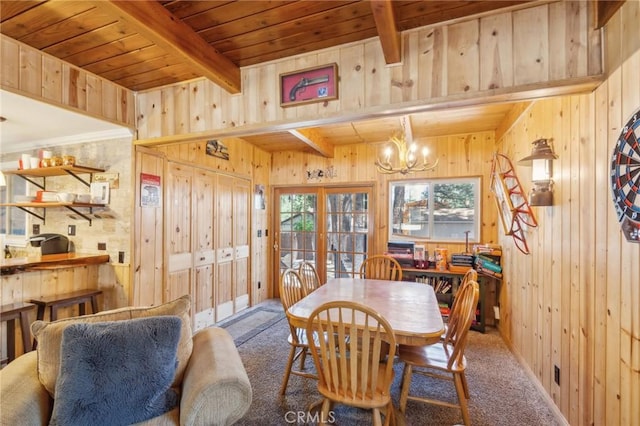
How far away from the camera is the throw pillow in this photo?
1.21m

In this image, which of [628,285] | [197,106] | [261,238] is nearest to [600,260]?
[628,285]

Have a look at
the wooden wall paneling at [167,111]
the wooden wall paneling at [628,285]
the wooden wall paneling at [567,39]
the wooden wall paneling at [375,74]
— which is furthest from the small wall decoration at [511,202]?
the wooden wall paneling at [167,111]

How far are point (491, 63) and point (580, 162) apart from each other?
32.0 inches

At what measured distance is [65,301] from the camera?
2.35 metres

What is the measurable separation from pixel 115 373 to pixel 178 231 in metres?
2.15

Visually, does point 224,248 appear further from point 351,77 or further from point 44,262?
point 351,77

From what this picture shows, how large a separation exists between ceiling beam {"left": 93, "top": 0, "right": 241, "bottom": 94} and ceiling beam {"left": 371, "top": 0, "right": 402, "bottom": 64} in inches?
43.7

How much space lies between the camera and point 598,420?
1530mm

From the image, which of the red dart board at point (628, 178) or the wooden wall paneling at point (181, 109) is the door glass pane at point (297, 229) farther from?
the red dart board at point (628, 178)

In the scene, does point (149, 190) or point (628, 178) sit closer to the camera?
point (628, 178)

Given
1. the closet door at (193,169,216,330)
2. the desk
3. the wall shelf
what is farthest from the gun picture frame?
the wall shelf

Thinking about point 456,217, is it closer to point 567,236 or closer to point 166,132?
point 567,236

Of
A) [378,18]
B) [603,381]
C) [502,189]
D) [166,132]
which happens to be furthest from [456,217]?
[166,132]

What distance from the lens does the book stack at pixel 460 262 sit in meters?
3.57
